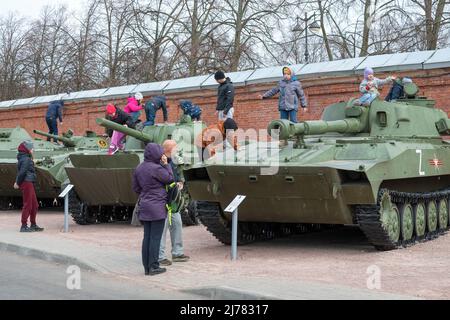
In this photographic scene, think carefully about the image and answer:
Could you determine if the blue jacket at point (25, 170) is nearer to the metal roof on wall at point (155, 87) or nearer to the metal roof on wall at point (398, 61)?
the metal roof on wall at point (398, 61)

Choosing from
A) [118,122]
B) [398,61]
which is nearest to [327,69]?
[398,61]

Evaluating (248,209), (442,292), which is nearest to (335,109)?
(248,209)

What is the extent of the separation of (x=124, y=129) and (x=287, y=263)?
188 inches

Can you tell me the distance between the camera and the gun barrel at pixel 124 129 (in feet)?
41.8

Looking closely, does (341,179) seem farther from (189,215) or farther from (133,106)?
(133,106)

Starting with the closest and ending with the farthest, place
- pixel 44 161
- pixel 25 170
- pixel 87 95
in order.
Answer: pixel 25 170 → pixel 44 161 → pixel 87 95

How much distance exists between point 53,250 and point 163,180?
9.19 feet

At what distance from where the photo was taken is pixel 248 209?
1111 cm

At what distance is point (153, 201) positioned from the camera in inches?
354

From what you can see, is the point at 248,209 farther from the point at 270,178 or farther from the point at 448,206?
the point at 448,206

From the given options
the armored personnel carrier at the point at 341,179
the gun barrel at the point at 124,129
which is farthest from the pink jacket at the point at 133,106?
the armored personnel carrier at the point at 341,179

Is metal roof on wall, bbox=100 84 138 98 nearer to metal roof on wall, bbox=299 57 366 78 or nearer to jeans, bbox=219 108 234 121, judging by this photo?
metal roof on wall, bbox=299 57 366 78

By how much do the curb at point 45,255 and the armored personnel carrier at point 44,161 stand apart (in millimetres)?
4725

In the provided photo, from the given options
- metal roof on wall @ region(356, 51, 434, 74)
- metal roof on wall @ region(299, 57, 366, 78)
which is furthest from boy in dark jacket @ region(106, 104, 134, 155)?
metal roof on wall @ region(356, 51, 434, 74)
